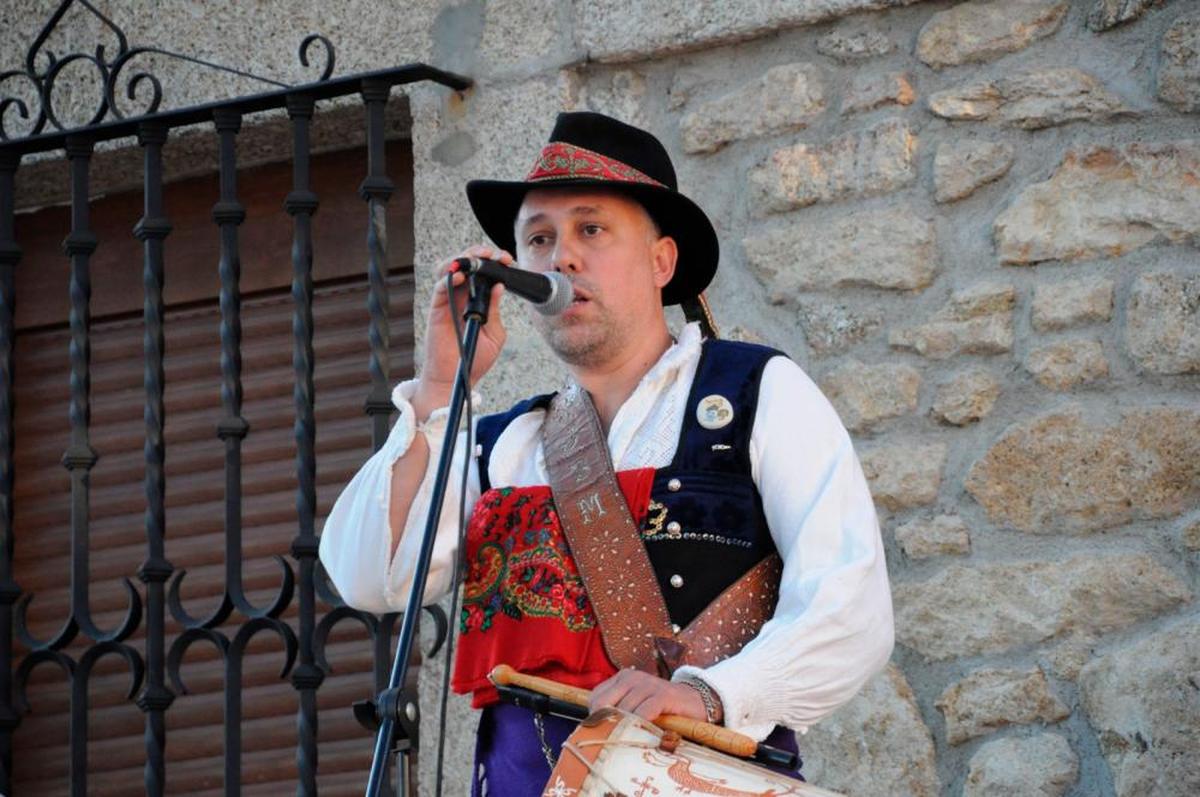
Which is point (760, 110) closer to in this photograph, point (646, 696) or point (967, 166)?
point (967, 166)

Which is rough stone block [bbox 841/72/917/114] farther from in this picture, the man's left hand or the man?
the man's left hand

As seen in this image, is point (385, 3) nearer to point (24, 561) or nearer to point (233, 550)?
point (233, 550)

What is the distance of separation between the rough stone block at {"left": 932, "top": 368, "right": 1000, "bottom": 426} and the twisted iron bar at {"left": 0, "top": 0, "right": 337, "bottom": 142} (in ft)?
4.89

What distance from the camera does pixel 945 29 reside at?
13.2ft

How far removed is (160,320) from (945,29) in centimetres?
181

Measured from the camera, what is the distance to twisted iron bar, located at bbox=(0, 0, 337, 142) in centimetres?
459

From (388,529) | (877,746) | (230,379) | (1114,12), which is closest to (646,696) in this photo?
(388,529)

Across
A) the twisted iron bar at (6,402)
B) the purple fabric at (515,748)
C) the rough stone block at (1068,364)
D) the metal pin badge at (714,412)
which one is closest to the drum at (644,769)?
the purple fabric at (515,748)

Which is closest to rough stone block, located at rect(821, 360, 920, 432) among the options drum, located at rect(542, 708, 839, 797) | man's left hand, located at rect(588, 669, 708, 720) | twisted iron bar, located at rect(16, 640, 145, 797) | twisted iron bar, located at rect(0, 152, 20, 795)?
man's left hand, located at rect(588, 669, 708, 720)

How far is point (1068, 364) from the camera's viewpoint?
3799 mm

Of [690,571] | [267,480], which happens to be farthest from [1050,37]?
[267,480]

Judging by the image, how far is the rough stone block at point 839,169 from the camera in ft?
13.2

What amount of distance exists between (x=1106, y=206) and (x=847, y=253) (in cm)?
49

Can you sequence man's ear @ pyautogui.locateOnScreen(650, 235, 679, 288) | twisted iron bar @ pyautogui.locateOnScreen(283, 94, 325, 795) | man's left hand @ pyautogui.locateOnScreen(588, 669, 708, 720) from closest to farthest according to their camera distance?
man's left hand @ pyautogui.locateOnScreen(588, 669, 708, 720) → man's ear @ pyautogui.locateOnScreen(650, 235, 679, 288) → twisted iron bar @ pyautogui.locateOnScreen(283, 94, 325, 795)
